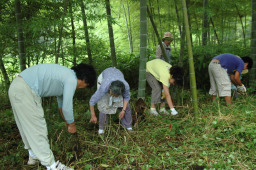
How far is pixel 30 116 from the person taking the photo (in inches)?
85.2

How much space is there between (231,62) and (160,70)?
135 cm

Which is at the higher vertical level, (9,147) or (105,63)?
(105,63)

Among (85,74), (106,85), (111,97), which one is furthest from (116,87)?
(85,74)

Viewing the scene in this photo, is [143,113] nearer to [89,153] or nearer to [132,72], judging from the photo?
[89,153]

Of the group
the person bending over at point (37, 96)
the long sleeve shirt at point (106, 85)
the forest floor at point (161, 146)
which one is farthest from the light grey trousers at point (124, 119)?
the person bending over at point (37, 96)

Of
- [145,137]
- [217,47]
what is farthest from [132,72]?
[145,137]

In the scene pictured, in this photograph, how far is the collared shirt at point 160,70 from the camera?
3637 mm

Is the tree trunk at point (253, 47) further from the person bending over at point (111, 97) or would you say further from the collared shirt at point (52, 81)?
the collared shirt at point (52, 81)

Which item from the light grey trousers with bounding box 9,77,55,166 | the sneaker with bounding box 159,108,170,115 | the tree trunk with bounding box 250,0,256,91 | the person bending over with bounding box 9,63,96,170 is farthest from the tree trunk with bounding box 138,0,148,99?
the tree trunk with bounding box 250,0,256,91

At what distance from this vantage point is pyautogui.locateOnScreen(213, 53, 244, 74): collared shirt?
153 inches

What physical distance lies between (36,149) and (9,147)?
4.09 ft

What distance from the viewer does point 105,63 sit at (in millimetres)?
5406

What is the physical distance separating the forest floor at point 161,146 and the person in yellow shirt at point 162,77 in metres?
0.46

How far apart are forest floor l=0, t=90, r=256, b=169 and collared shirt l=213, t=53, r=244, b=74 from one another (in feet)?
2.45
